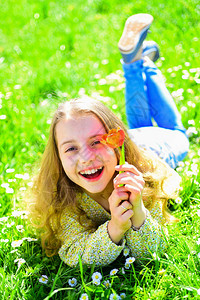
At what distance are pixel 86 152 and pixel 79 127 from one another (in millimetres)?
103

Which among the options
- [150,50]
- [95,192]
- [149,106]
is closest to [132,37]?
[150,50]

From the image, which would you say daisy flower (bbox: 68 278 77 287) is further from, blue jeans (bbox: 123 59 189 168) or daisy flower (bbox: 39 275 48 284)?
blue jeans (bbox: 123 59 189 168)

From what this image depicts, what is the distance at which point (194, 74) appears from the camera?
3.12 metres

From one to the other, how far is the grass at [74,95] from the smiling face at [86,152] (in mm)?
349

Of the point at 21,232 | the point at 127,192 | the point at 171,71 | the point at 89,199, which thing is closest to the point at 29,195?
the point at 21,232

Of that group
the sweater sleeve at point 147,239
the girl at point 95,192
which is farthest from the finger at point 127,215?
the sweater sleeve at point 147,239

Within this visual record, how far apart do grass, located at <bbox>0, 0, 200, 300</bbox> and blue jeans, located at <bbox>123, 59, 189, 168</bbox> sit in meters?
0.14

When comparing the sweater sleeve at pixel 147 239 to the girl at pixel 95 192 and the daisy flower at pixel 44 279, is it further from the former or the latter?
the daisy flower at pixel 44 279

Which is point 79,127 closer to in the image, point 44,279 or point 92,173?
point 92,173

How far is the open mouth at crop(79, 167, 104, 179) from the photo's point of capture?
5.54 ft

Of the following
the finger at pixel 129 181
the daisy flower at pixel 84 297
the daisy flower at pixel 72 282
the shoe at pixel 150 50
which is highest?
the shoe at pixel 150 50

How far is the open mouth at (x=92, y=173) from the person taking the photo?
1688mm

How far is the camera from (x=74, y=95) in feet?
10.1

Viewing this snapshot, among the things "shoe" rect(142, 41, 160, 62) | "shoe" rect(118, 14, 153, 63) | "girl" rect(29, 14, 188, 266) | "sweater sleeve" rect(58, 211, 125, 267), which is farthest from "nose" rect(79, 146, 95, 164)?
"shoe" rect(142, 41, 160, 62)
